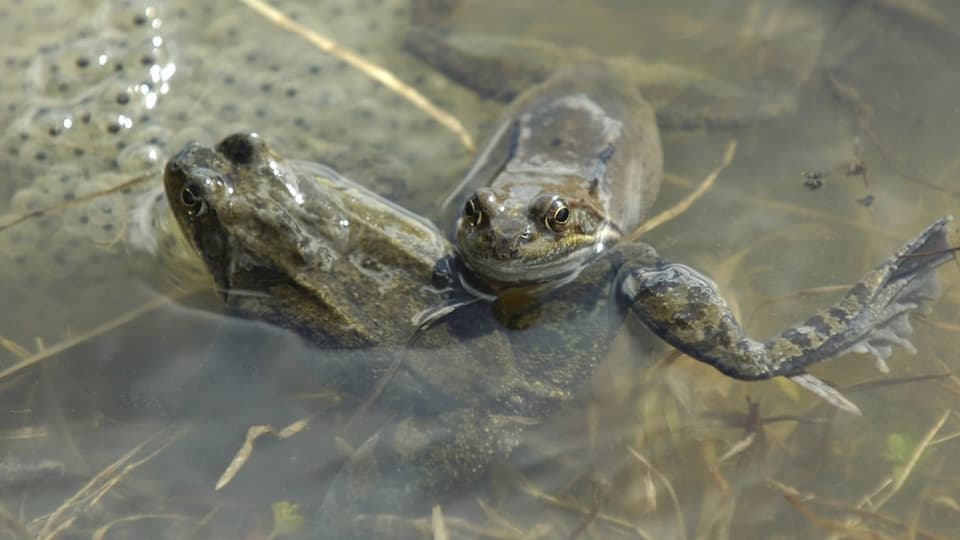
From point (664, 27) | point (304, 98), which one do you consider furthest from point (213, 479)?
point (664, 27)

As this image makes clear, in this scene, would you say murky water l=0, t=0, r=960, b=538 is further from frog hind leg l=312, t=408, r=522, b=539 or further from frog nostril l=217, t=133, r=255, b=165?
frog nostril l=217, t=133, r=255, b=165

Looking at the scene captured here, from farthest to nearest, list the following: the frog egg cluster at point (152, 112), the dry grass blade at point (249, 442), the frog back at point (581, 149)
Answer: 1. the frog egg cluster at point (152, 112)
2. the frog back at point (581, 149)
3. the dry grass blade at point (249, 442)

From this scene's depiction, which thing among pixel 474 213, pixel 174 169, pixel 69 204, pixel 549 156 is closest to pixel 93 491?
pixel 174 169

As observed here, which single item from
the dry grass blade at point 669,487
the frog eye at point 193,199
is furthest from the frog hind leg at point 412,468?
the frog eye at point 193,199

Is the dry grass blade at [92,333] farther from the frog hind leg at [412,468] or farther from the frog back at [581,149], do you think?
the frog back at [581,149]

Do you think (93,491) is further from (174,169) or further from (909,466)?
(909,466)

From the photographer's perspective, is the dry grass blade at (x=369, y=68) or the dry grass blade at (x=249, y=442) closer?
the dry grass blade at (x=249, y=442)
